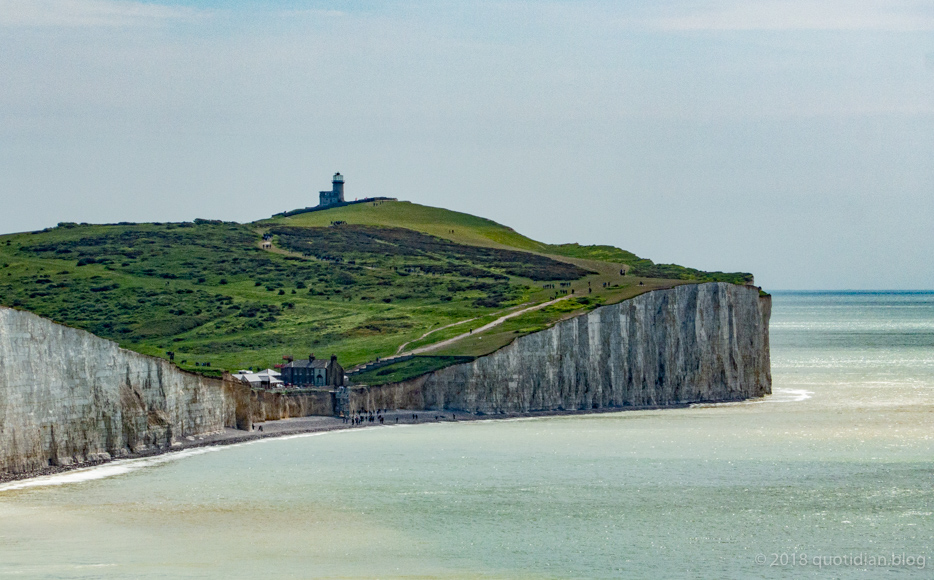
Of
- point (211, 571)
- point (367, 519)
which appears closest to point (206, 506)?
point (367, 519)

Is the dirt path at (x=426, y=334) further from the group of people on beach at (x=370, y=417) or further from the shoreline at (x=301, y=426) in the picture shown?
the group of people on beach at (x=370, y=417)

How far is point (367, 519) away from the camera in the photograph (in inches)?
2068

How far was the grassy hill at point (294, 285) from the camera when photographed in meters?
119

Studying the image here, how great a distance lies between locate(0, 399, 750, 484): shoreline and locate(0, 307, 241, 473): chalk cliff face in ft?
1.52

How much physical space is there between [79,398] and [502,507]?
22.7m

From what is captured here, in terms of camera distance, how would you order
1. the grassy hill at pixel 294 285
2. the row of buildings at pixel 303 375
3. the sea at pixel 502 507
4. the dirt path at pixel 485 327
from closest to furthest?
the sea at pixel 502 507, the row of buildings at pixel 303 375, the dirt path at pixel 485 327, the grassy hill at pixel 294 285

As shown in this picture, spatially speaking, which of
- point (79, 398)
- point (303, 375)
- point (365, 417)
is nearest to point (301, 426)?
point (365, 417)

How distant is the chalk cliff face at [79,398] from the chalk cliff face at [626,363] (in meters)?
22.3

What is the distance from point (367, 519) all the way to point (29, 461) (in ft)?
58.9

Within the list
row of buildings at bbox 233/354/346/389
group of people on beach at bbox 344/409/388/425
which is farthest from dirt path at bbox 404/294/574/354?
group of people on beach at bbox 344/409/388/425

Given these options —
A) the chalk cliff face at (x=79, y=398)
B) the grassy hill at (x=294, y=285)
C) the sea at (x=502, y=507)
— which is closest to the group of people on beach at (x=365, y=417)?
the sea at (x=502, y=507)

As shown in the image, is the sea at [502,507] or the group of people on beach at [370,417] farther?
the group of people on beach at [370,417]

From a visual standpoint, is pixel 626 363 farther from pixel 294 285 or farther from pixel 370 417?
pixel 294 285

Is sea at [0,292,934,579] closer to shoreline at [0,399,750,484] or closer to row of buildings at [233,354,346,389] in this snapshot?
shoreline at [0,399,750,484]
